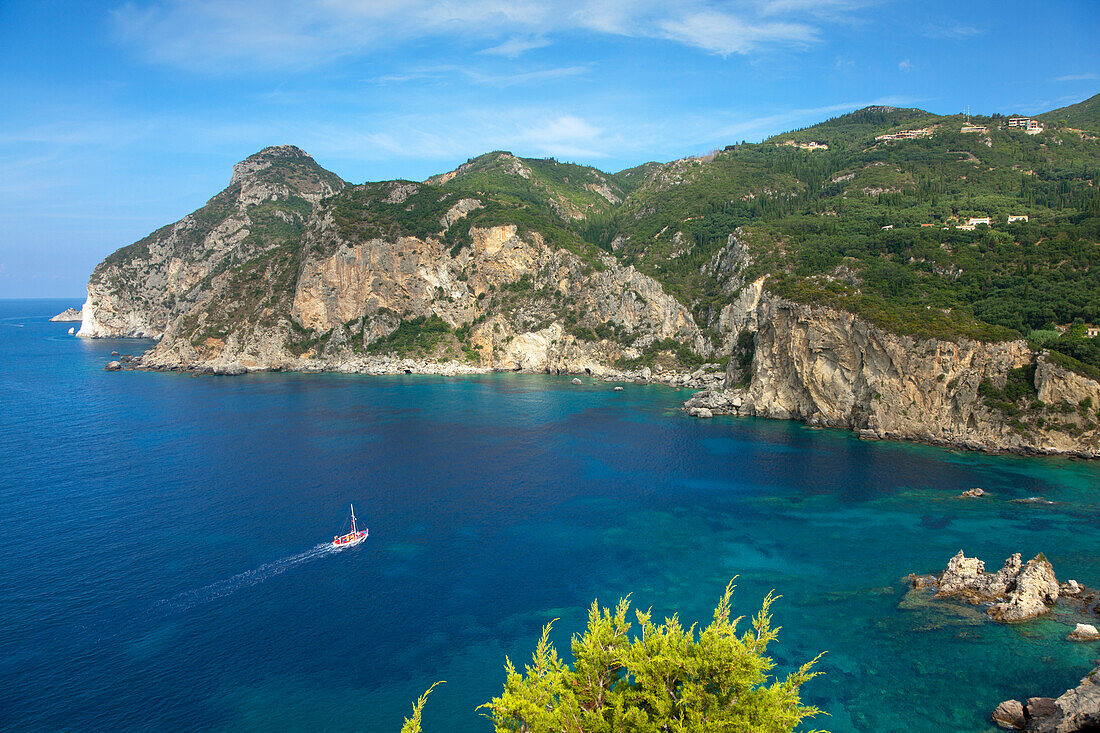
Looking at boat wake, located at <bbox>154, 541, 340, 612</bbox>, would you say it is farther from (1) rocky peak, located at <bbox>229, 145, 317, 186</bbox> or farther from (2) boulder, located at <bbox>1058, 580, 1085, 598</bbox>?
(1) rocky peak, located at <bbox>229, 145, 317, 186</bbox>

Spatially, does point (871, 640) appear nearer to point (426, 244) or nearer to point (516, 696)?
point (516, 696)

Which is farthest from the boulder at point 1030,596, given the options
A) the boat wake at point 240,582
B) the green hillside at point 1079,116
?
the green hillside at point 1079,116

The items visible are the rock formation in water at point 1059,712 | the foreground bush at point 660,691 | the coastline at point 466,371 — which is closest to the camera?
the foreground bush at point 660,691

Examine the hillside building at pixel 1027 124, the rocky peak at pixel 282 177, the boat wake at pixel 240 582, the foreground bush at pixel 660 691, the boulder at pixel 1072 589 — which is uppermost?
the rocky peak at pixel 282 177

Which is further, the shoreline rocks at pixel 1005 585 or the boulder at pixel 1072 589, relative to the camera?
the boulder at pixel 1072 589

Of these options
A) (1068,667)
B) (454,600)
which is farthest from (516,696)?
(1068,667)

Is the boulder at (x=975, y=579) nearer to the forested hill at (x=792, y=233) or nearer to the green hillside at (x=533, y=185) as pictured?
the forested hill at (x=792, y=233)

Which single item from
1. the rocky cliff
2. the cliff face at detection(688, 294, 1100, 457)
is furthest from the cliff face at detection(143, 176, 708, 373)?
the cliff face at detection(688, 294, 1100, 457)
